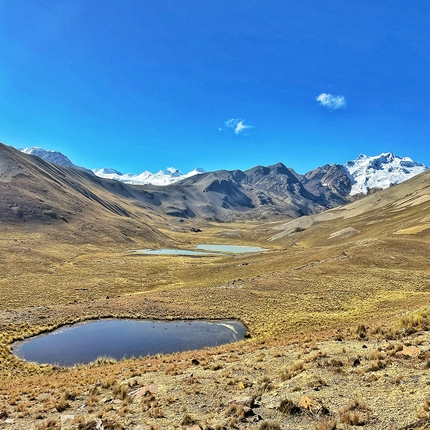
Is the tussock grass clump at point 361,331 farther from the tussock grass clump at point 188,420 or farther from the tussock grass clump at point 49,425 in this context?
the tussock grass clump at point 49,425

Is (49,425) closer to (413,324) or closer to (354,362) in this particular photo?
(354,362)

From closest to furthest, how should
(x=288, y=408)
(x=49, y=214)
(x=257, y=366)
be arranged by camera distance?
(x=288, y=408), (x=257, y=366), (x=49, y=214)

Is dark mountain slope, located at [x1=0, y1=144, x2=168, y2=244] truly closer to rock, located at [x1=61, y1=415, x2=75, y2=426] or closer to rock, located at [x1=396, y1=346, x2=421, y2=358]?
rock, located at [x1=61, y1=415, x2=75, y2=426]

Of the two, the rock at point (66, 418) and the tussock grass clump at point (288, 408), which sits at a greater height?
the tussock grass clump at point (288, 408)

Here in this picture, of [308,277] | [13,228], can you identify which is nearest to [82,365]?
[308,277]

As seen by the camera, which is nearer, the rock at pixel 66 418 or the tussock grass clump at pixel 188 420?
the tussock grass clump at pixel 188 420

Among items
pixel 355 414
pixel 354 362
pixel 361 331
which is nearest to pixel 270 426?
pixel 355 414

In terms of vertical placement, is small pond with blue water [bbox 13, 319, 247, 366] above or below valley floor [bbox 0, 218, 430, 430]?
below

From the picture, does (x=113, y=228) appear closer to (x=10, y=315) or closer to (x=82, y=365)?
(x=10, y=315)

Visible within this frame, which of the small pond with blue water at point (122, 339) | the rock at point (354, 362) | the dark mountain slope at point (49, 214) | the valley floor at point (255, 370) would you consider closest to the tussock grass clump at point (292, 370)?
the valley floor at point (255, 370)

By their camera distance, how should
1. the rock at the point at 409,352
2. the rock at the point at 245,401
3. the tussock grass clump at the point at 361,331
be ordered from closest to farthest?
the rock at the point at 245,401 < the rock at the point at 409,352 < the tussock grass clump at the point at 361,331

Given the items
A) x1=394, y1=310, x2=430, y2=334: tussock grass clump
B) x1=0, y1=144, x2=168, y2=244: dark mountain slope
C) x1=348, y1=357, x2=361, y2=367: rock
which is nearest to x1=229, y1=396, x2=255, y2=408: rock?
x1=348, y1=357, x2=361, y2=367: rock

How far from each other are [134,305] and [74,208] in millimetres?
157455

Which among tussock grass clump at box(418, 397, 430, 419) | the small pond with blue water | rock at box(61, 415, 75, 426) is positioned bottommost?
the small pond with blue water
